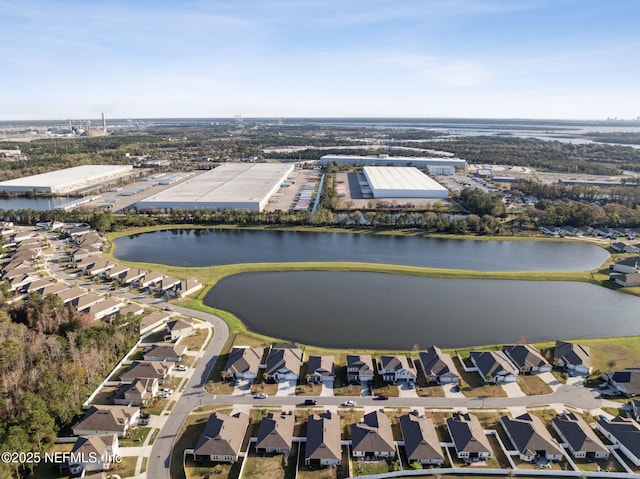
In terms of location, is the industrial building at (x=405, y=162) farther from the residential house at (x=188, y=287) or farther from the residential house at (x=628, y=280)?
the residential house at (x=188, y=287)

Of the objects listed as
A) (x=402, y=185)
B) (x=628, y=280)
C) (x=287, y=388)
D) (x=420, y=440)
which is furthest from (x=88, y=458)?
(x=402, y=185)

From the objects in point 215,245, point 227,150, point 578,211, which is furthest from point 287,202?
point 227,150

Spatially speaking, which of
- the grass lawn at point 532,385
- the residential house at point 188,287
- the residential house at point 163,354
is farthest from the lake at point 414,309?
the residential house at point 163,354

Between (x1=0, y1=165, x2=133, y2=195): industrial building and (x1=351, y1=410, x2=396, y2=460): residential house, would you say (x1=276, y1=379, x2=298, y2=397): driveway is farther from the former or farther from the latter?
(x1=0, y1=165, x2=133, y2=195): industrial building

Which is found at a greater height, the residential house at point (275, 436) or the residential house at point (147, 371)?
the residential house at point (147, 371)

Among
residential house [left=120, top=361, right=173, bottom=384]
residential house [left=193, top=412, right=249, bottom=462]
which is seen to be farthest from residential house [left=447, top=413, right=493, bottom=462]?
residential house [left=120, top=361, right=173, bottom=384]

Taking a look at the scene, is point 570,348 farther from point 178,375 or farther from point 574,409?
point 178,375

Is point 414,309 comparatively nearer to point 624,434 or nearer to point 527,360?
point 527,360
